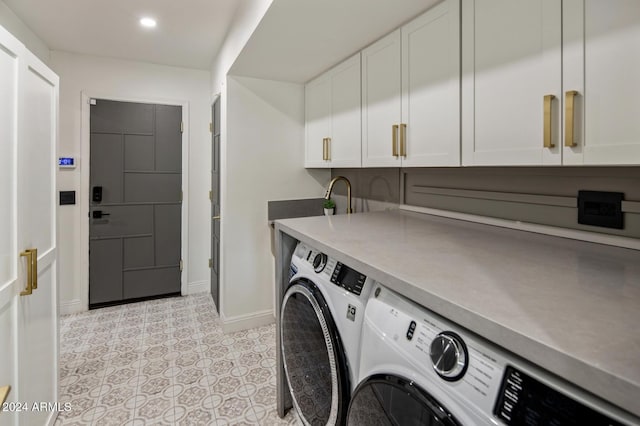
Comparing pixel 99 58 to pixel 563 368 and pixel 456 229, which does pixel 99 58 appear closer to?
pixel 456 229

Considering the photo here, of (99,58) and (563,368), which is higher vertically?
(99,58)

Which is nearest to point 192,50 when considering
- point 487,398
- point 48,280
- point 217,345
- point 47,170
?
point 47,170

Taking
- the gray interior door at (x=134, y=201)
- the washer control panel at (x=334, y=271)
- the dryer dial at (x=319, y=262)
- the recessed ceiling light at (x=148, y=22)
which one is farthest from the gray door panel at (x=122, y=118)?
the dryer dial at (x=319, y=262)

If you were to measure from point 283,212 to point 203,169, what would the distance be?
1215 millimetres

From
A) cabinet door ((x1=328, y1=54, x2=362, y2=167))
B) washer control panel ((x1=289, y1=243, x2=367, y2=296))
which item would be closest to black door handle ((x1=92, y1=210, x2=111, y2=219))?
cabinet door ((x1=328, y1=54, x2=362, y2=167))

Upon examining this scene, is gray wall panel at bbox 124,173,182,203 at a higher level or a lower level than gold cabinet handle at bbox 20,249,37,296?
higher

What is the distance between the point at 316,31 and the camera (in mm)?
1810

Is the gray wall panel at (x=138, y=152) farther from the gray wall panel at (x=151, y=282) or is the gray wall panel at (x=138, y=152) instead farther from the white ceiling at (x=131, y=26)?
the gray wall panel at (x=151, y=282)

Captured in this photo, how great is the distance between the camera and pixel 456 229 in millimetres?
1570

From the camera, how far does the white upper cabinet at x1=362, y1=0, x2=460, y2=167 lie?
4.63 ft

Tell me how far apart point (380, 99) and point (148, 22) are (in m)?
1.84

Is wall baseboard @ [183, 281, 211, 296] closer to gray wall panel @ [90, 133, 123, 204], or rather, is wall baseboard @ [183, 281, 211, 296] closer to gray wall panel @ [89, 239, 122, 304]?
gray wall panel @ [89, 239, 122, 304]

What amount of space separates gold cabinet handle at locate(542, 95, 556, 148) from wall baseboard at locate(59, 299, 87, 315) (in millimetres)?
3804

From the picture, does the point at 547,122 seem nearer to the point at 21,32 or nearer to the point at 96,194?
the point at 21,32
